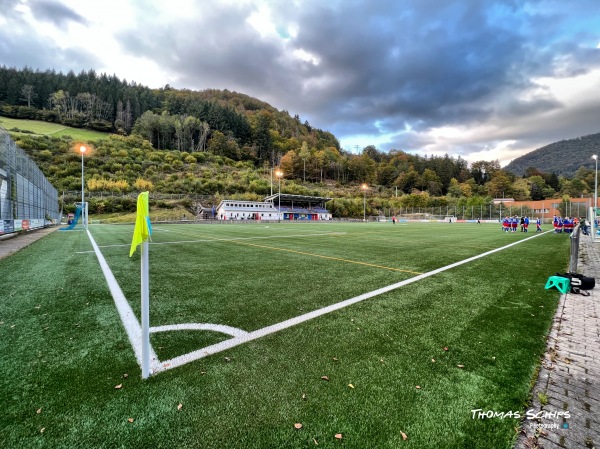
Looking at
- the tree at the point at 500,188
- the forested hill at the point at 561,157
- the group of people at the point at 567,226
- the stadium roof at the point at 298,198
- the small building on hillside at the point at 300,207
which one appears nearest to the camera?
the group of people at the point at 567,226

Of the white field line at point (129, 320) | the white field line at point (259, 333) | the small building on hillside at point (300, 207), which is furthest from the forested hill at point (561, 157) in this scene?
the white field line at point (129, 320)

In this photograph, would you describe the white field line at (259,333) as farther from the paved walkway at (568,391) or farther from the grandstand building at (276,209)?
the grandstand building at (276,209)

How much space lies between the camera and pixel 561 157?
13038cm

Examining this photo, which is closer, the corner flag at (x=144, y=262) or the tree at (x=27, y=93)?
the corner flag at (x=144, y=262)

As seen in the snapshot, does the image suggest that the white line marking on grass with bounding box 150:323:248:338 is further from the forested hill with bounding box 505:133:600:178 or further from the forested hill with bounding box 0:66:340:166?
the forested hill with bounding box 505:133:600:178

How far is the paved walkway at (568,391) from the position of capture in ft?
5.78

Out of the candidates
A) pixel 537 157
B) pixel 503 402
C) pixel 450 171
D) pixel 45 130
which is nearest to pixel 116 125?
pixel 45 130

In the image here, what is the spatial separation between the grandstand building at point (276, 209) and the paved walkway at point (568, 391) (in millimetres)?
56214

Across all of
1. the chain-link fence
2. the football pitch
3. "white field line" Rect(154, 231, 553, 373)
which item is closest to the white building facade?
the chain-link fence

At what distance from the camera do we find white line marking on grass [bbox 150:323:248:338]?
3141 millimetres

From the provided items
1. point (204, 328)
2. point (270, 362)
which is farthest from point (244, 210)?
point (270, 362)

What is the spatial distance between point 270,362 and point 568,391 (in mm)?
2390

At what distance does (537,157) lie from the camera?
140125mm

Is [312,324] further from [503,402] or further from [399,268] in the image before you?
[399,268]
